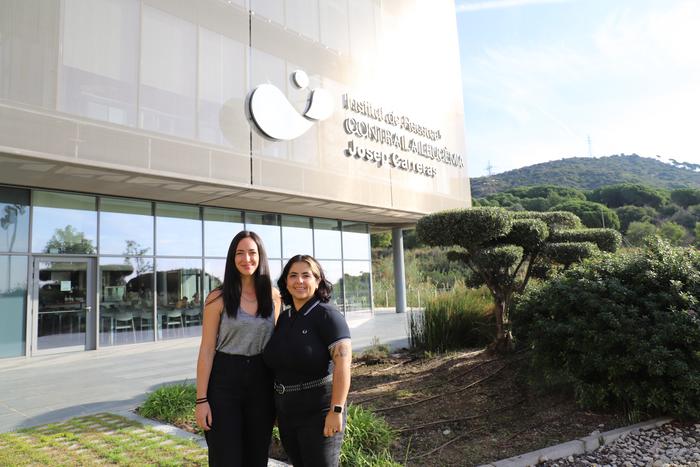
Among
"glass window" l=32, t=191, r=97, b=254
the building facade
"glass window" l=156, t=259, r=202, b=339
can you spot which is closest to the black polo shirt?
the building facade

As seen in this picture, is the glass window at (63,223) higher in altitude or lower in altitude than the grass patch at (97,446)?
higher

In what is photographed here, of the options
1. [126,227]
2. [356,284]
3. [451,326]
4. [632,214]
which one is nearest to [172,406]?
[451,326]

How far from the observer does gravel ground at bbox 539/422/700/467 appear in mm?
3039

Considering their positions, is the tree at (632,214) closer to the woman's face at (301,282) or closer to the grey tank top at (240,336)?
the woman's face at (301,282)

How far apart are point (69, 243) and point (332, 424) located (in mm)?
9766

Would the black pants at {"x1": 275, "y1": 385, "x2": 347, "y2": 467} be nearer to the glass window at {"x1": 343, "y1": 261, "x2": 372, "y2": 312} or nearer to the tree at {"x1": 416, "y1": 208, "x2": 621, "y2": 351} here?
the tree at {"x1": 416, "y1": 208, "x2": 621, "y2": 351}

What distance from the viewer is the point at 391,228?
57.1ft

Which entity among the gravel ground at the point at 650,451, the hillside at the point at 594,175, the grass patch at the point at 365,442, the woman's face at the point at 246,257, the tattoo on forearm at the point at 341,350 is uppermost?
the hillside at the point at 594,175

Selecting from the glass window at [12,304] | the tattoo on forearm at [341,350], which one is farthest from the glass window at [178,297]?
the tattoo on forearm at [341,350]

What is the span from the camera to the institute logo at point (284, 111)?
1088 centimetres

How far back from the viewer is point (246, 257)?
2287 millimetres

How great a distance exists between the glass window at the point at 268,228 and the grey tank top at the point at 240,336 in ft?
36.2

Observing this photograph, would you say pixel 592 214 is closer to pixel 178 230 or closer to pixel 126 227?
pixel 178 230

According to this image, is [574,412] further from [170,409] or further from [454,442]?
[170,409]
